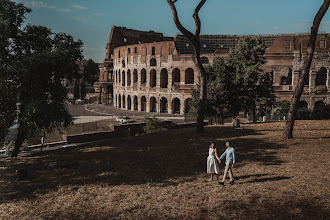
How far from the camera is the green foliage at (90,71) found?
8301cm

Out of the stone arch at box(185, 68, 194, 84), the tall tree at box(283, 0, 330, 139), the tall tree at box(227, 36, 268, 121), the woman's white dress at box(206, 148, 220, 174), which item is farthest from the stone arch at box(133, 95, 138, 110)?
the woman's white dress at box(206, 148, 220, 174)

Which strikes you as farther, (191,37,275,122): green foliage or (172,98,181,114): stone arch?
(172,98,181,114): stone arch

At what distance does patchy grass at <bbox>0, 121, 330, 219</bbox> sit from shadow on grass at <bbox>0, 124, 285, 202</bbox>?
33 mm

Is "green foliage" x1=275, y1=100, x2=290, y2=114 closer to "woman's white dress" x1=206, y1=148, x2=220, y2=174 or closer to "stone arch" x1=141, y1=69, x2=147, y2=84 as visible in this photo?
"woman's white dress" x1=206, y1=148, x2=220, y2=174

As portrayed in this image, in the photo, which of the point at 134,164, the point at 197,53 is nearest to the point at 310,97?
the point at 197,53

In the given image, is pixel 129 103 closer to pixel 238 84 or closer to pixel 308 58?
pixel 238 84

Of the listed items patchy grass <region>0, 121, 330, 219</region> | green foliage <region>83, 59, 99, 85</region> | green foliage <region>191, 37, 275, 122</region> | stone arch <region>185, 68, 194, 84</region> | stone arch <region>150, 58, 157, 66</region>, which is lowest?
patchy grass <region>0, 121, 330, 219</region>

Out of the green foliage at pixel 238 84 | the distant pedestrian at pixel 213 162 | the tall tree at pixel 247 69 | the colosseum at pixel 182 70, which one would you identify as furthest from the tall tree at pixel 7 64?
the colosseum at pixel 182 70

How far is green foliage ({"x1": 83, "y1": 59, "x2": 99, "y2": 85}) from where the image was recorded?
83012 millimetres

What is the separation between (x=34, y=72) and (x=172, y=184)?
784cm

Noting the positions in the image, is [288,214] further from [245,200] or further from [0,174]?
[0,174]

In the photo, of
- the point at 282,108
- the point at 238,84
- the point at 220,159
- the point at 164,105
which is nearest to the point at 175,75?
the point at 164,105

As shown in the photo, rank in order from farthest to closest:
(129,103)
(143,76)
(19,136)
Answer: (129,103)
(143,76)
(19,136)

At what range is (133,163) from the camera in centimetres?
988
